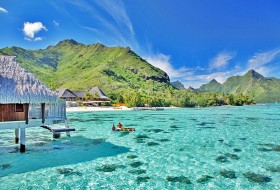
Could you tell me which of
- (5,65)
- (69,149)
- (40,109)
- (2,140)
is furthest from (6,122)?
(2,140)

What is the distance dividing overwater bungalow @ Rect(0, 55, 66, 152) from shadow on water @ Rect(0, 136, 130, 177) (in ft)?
6.00

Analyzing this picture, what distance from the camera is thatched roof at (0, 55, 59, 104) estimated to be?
20.0m

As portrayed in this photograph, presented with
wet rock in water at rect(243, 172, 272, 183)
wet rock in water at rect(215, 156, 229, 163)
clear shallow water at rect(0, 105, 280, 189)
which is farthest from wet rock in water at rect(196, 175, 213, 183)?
wet rock in water at rect(215, 156, 229, 163)

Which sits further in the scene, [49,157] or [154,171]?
[49,157]

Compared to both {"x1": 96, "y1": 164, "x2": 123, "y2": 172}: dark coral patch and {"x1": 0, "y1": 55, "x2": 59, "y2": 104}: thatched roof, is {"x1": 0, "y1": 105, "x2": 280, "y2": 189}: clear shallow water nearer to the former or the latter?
{"x1": 96, "y1": 164, "x2": 123, "y2": 172}: dark coral patch

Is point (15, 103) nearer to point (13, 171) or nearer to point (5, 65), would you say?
point (5, 65)

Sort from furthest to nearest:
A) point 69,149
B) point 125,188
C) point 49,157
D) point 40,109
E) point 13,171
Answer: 1. point 69,149
2. point 40,109
3. point 49,157
4. point 13,171
5. point 125,188

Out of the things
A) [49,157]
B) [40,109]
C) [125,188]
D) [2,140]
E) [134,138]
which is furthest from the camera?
[134,138]

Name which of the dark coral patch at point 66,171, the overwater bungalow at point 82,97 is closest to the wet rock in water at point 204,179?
the dark coral patch at point 66,171

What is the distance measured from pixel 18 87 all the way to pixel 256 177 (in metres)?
18.8

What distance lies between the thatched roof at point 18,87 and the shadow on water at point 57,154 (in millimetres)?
4755

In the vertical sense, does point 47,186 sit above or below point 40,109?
below

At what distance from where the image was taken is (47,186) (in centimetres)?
1520

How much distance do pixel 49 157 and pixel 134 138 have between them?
1239 centimetres
